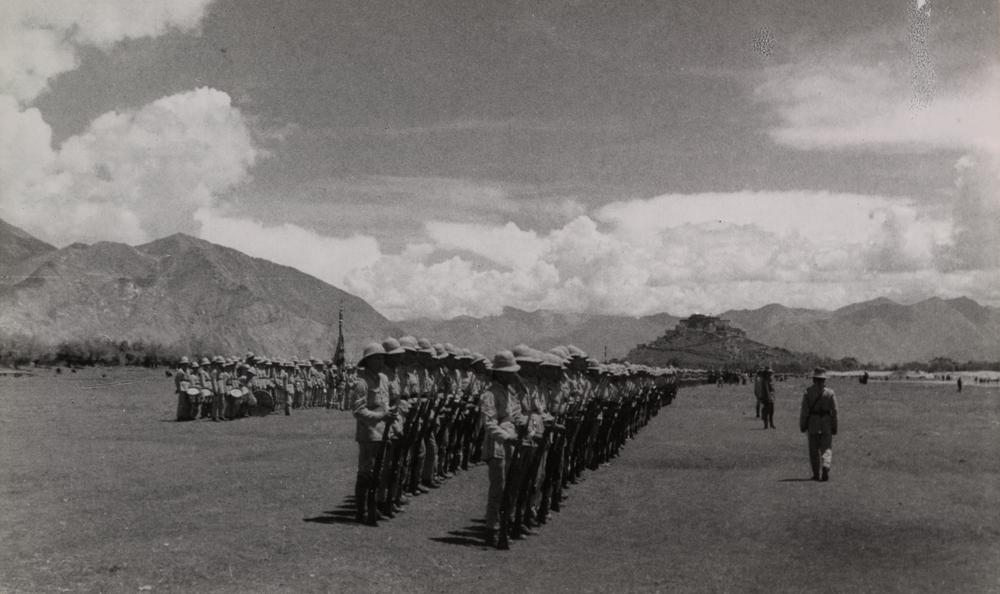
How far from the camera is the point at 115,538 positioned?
9.58m

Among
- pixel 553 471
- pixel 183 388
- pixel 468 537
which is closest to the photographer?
pixel 468 537

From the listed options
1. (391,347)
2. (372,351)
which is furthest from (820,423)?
(372,351)

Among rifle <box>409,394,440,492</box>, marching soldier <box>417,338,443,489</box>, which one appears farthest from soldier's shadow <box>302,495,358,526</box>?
marching soldier <box>417,338,443,489</box>

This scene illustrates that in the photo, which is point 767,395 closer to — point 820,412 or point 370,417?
point 820,412

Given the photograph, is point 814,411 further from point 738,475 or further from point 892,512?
point 892,512

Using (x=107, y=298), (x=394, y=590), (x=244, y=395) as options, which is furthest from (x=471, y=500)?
(x=107, y=298)

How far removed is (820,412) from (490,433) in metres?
7.64

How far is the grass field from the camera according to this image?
816 centimetres

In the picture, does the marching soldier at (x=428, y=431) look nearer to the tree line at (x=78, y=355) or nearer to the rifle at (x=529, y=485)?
the rifle at (x=529, y=485)

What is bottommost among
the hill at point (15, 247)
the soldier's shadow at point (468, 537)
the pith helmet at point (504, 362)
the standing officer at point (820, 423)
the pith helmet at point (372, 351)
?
the soldier's shadow at point (468, 537)

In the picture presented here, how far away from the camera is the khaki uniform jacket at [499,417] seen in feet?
31.7

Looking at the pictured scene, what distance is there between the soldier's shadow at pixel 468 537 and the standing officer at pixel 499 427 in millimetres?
223

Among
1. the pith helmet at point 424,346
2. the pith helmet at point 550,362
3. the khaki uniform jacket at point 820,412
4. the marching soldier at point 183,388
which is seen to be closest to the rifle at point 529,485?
the pith helmet at point 550,362

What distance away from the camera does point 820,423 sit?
1485 cm
